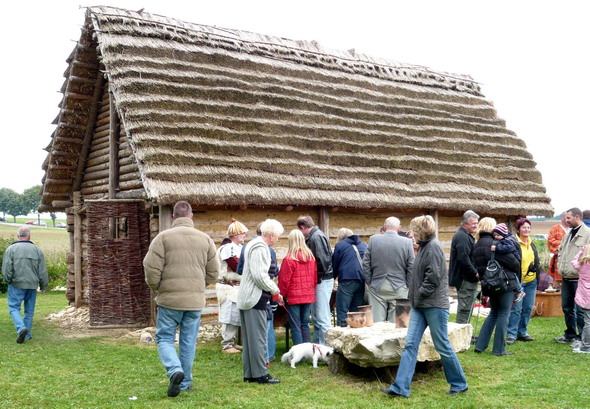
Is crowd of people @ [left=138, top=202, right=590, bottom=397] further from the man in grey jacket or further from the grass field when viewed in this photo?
the grass field

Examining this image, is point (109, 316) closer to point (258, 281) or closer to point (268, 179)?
point (268, 179)

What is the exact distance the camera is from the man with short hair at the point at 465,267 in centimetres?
830

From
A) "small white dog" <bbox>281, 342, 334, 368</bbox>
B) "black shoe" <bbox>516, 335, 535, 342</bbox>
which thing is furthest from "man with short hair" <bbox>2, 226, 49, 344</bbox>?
"black shoe" <bbox>516, 335, 535, 342</bbox>

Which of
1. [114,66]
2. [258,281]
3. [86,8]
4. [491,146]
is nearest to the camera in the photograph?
[258,281]

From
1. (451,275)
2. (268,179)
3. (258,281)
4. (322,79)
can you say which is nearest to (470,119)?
(322,79)

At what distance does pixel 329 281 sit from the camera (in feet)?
28.1

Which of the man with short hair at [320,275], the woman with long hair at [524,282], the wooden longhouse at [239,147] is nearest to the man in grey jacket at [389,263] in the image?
the man with short hair at [320,275]

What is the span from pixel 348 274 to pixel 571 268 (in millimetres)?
3237

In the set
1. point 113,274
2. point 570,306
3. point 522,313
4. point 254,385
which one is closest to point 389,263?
point 254,385

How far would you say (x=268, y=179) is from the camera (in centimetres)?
1103

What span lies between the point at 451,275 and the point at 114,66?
688 cm

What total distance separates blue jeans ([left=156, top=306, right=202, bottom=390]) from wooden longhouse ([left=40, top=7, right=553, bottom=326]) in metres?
3.45

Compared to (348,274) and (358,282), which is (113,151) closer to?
(348,274)

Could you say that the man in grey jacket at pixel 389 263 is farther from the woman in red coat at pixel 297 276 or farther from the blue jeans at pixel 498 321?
the blue jeans at pixel 498 321
